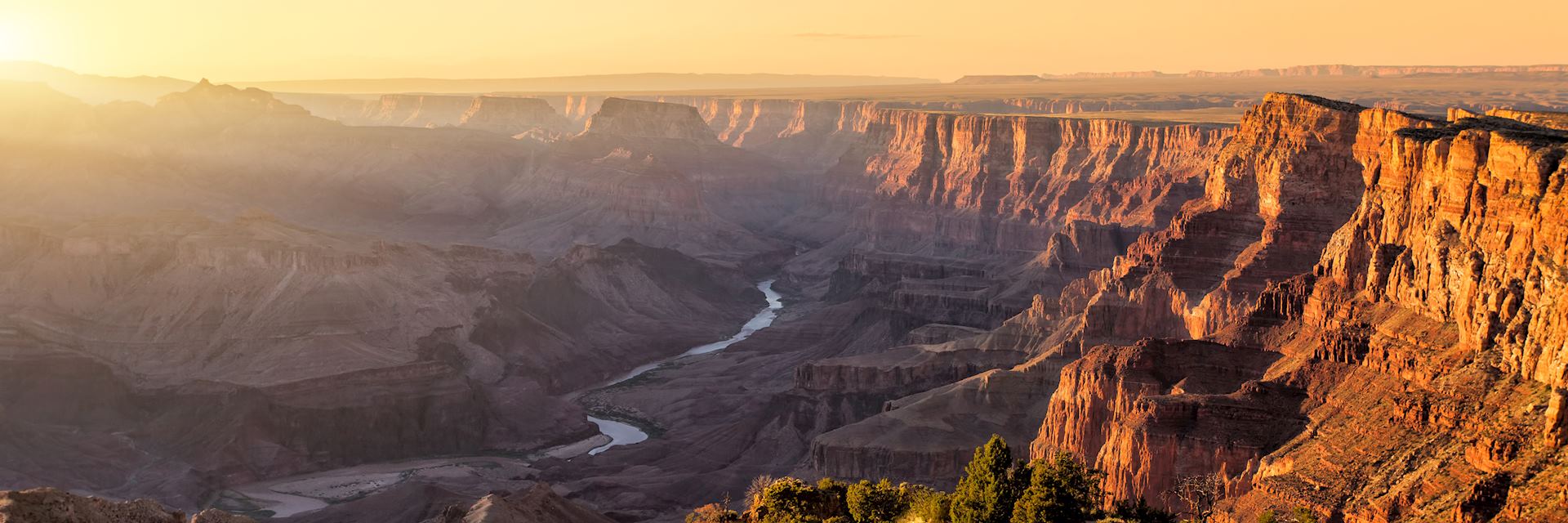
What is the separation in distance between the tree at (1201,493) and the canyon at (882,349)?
0.83m

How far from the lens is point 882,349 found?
6038 inches

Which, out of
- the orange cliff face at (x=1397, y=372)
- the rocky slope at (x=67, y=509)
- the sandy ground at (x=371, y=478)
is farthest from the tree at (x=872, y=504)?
the sandy ground at (x=371, y=478)

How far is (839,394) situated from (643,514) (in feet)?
82.3

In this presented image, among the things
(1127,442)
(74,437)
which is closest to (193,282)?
(74,437)

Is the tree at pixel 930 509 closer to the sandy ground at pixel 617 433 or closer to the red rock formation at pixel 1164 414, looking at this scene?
the red rock formation at pixel 1164 414

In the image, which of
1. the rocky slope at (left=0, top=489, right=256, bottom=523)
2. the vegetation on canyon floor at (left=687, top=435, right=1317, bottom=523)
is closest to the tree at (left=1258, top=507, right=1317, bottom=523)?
the vegetation on canyon floor at (left=687, top=435, right=1317, bottom=523)

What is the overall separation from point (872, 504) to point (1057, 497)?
6.92 metres

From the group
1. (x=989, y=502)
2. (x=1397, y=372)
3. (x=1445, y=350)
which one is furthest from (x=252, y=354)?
(x=1445, y=350)

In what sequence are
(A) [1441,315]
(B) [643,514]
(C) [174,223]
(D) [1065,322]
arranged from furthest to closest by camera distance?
(C) [174,223] → (D) [1065,322] → (B) [643,514] → (A) [1441,315]

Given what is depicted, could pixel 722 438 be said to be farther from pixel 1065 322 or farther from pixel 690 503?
pixel 1065 322

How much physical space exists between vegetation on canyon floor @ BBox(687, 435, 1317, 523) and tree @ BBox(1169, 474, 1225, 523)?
0.08 m

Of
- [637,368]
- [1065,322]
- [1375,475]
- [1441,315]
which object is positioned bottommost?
[637,368]

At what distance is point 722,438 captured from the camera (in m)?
121

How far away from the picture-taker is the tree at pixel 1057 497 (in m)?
54.5
